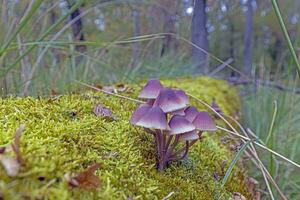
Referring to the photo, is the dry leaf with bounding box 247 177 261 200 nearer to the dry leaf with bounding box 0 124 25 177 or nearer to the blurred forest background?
the blurred forest background

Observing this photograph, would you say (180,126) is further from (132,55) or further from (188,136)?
(132,55)

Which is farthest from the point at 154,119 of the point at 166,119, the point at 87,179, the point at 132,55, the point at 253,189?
the point at 132,55

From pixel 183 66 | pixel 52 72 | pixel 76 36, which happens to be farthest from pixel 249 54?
pixel 52 72

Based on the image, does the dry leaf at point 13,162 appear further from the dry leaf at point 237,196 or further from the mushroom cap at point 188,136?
the dry leaf at point 237,196

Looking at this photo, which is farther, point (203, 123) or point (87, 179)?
point (203, 123)

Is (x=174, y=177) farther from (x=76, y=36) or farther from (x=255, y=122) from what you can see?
(x=76, y=36)

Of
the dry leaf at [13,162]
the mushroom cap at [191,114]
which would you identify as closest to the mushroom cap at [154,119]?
the mushroom cap at [191,114]
